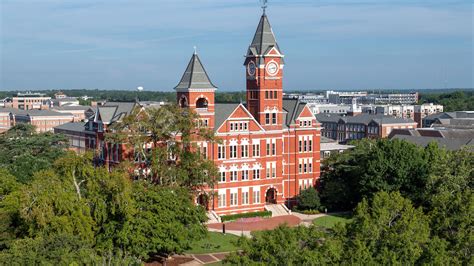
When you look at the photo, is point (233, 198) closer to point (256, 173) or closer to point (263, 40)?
point (256, 173)

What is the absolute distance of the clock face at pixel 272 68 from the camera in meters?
80.2

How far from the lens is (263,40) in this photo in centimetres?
8000

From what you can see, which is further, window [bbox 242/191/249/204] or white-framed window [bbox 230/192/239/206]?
window [bbox 242/191/249/204]

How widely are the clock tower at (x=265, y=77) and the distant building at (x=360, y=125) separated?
64039 mm

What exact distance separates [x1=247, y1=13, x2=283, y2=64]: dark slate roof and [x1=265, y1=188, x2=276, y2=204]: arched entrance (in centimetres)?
1757

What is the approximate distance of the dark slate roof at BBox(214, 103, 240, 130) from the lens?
7681cm

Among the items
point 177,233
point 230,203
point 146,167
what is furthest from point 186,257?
point 230,203

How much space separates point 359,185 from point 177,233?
102 ft

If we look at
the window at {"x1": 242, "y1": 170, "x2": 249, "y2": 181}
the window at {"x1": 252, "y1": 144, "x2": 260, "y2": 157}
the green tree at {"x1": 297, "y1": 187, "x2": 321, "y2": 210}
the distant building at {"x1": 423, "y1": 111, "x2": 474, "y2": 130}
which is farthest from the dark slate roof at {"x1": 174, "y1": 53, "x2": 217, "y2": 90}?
the distant building at {"x1": 423, "y1": 111, "x2": 474, "y2": 130}

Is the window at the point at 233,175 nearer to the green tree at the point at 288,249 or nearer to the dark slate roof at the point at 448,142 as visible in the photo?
the dark slate roof at the point at 448,142

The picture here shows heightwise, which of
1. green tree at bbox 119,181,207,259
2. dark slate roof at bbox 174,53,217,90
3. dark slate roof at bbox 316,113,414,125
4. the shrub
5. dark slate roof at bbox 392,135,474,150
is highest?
dark slate roof at bbox 174,53,217,90

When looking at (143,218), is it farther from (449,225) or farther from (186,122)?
Answer: (449,225)

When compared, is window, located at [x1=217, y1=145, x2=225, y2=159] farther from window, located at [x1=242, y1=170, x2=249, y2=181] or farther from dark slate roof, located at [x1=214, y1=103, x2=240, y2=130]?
window, located at [x1=242, y1=170, x2=249, y2=181]

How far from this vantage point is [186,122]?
2640 inches
